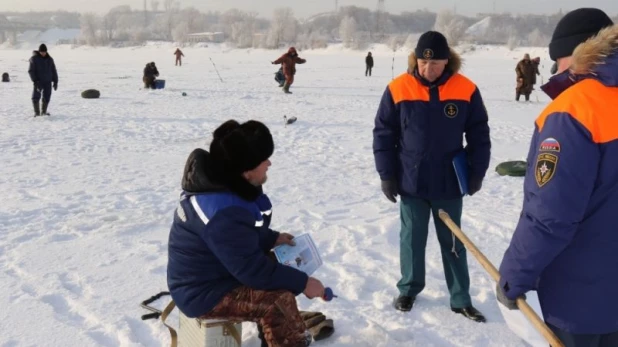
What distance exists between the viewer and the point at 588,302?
202 centimetres

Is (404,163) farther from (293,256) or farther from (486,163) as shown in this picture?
(293,256)

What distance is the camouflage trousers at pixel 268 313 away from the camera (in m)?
2.84

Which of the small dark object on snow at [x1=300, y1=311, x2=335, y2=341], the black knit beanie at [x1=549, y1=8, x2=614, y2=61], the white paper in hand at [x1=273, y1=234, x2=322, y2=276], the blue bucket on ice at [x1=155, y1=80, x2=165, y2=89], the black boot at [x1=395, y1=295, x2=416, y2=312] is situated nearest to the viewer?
the black knit beanie at [x1=549, y1=8, x2=614, y2=61]

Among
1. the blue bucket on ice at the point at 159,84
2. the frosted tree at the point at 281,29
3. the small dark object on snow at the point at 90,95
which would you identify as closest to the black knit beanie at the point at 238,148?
the small dark object on snow at the point at 90,95

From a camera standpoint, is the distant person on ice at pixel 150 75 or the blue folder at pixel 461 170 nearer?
the blue folder at pixel 461 170

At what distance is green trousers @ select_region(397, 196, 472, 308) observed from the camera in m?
3.69

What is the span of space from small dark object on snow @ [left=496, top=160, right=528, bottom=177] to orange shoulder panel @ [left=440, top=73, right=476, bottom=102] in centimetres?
419

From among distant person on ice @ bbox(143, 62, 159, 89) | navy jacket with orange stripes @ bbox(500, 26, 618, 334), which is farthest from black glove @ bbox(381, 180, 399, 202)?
distant person on ice @ bbox(143, 62, 159, 89)

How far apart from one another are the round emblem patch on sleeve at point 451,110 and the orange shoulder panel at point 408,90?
13 centimetres

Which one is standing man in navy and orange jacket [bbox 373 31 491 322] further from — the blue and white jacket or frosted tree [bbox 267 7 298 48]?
frosted tree [bbox 267 7 298 48]

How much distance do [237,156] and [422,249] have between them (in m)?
1.68

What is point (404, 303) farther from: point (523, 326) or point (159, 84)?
point (159, 84)

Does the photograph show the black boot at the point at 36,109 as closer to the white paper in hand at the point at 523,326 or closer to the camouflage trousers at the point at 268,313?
the camouflage trousers at the point at 268,313

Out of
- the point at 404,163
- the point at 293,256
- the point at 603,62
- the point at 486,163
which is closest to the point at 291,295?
the point at 293,256
